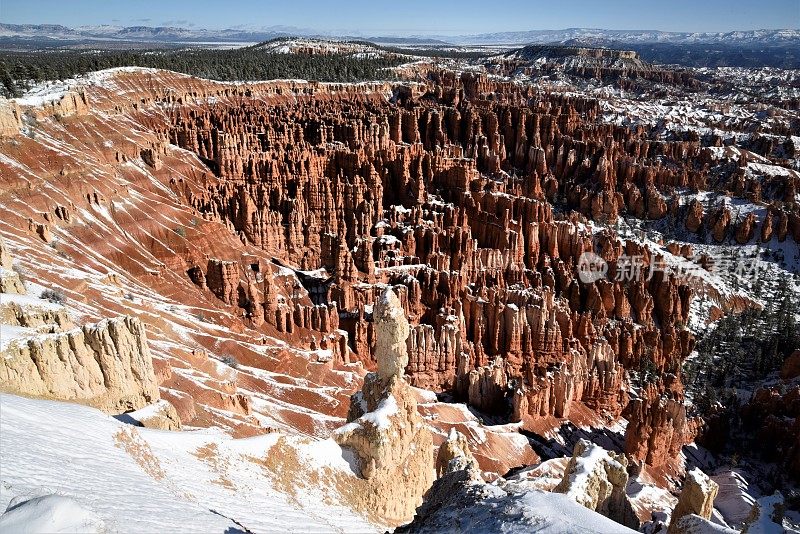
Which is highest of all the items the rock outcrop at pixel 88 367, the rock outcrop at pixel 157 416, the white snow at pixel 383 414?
the rock outcrop at pixel 88 367

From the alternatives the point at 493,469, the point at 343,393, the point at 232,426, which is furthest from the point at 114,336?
the point at 493,469

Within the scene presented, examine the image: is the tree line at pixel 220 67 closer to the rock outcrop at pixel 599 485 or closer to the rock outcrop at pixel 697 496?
the rock outcrop at pixel 599 485

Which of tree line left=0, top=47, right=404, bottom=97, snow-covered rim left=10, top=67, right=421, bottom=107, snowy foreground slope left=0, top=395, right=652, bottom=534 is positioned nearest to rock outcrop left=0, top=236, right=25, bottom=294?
snowy foreground slope left=0, top=395, right=652, bottom=534

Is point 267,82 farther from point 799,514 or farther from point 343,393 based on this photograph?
point 799,514

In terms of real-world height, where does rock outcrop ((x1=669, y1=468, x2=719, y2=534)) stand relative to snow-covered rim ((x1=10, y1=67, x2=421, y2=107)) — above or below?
below

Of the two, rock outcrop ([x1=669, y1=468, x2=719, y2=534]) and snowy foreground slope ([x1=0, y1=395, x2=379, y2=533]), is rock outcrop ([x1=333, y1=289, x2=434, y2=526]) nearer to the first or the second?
snowy foreground slope ([x1=0, y1=395, x2=379, y2=533])

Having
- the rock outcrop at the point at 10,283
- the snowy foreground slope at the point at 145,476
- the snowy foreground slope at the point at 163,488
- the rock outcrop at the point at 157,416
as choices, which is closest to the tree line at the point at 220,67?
the rock outcrop at the point at 10,283

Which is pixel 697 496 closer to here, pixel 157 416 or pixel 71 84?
pixel 157 416
